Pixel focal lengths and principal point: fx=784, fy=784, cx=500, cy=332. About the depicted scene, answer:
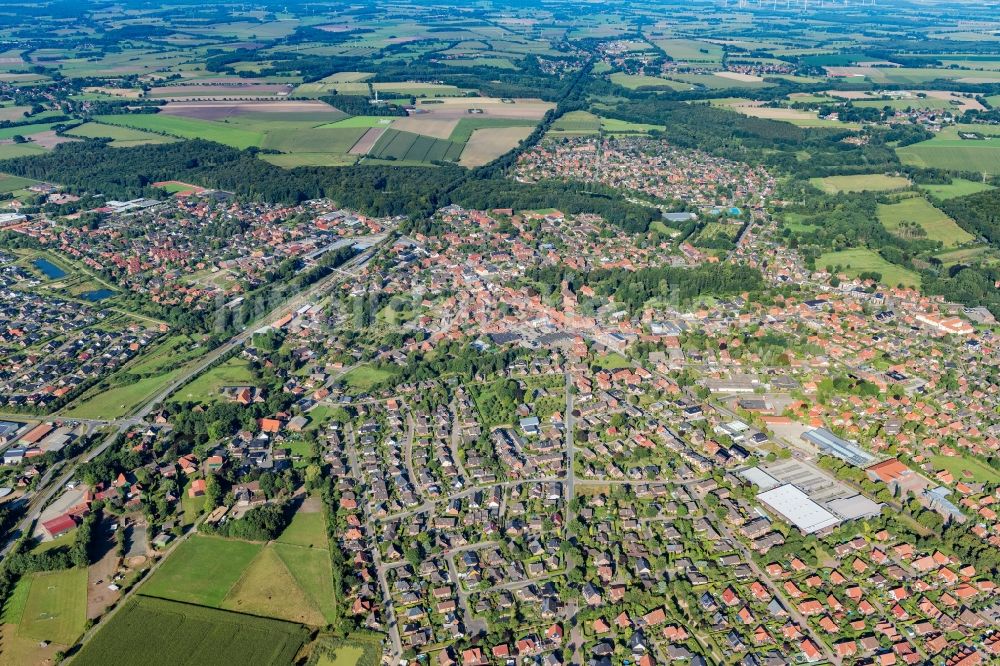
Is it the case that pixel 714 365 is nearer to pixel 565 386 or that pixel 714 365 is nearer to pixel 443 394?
pixel 565 386

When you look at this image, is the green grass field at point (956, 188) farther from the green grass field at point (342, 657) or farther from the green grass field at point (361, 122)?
the green grass field at point (342, 657)

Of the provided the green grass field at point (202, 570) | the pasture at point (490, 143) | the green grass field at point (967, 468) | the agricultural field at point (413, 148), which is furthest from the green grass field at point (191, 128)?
the green grass field at point (967, 468)

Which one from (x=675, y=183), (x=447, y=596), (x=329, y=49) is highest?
(x=329, y=49)

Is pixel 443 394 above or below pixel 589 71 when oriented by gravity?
below

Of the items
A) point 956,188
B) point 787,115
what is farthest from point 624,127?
point 956,188

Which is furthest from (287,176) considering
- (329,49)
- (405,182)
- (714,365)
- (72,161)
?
(329,49)

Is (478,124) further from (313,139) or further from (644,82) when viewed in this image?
(644,82)

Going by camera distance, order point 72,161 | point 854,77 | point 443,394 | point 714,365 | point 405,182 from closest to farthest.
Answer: point 443,394 → point 714,365 → point 405,182 → point 72,161 → point 854,77

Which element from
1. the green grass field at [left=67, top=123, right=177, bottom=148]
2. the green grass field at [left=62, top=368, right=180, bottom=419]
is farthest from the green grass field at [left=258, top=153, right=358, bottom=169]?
the green grass field at [left=62, top=368, right=180, bottom=419]
